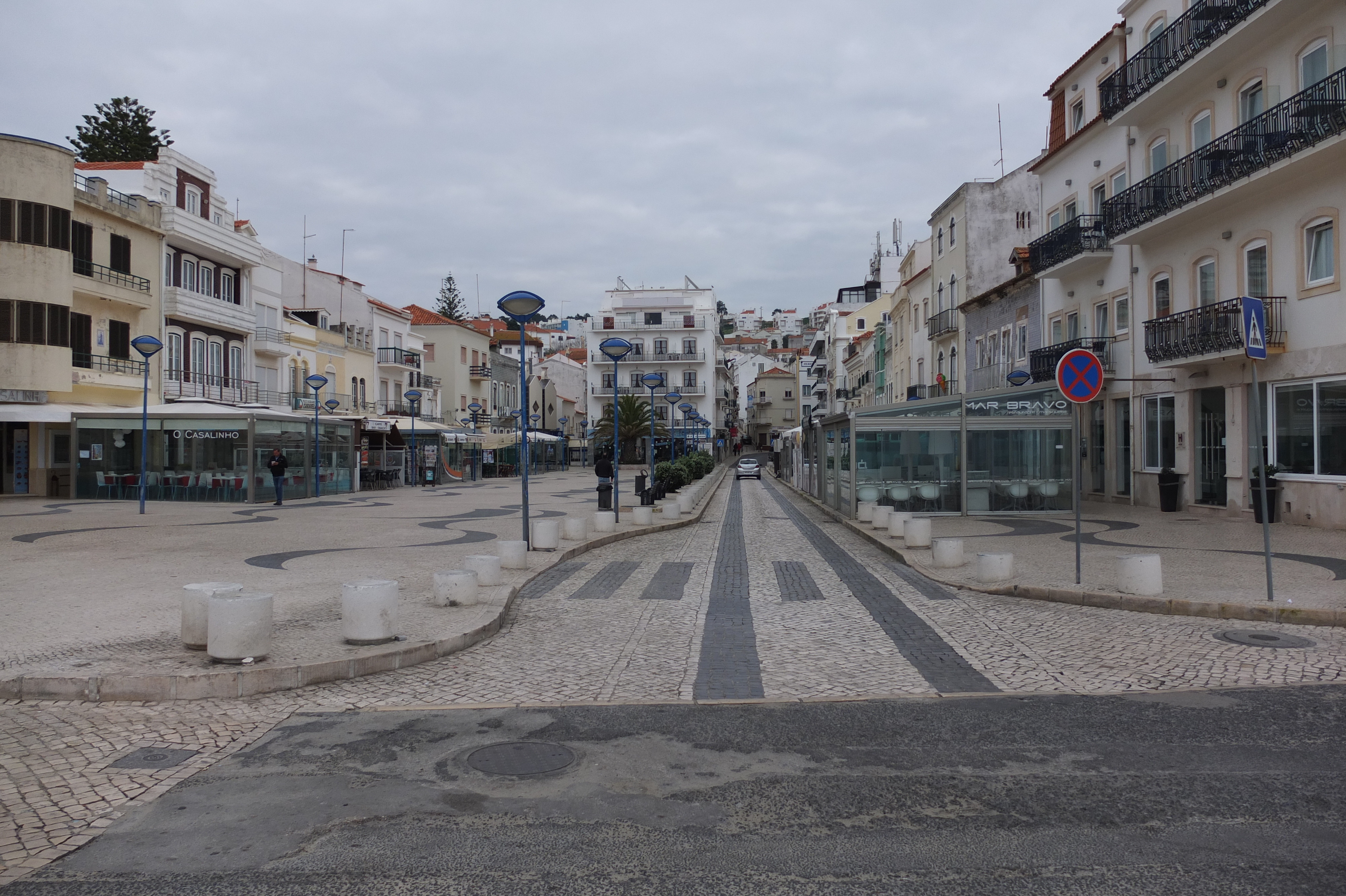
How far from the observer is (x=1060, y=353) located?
27.1 meters

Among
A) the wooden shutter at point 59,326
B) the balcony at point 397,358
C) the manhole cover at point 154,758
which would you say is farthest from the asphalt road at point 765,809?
the balcony at point 397,358

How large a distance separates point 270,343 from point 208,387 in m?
5.08

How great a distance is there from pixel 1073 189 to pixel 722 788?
2839cm

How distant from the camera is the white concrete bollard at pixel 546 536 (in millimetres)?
15188

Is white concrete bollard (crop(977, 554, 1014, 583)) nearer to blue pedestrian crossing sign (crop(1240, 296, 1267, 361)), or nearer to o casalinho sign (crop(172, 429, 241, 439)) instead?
blue pedestrian crossing sign (crop(1240, 296, 1267, 361))

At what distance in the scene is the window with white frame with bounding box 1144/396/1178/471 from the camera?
23750 mm

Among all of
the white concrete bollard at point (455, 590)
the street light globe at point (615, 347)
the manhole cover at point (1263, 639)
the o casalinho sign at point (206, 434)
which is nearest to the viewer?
the manhole cover at point (1263, 639)

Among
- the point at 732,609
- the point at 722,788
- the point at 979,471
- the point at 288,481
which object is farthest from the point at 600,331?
the point at 722,788

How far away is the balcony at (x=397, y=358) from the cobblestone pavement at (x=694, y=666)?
48.9 m

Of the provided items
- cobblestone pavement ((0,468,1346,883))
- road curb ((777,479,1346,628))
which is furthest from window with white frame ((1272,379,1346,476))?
cobblestone pavement ((0,468,1346,883))

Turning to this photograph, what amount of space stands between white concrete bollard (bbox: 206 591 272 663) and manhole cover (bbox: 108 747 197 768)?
1.52 m

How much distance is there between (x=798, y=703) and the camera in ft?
21.7

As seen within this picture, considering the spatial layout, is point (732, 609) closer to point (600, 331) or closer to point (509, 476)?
point (509, 476)

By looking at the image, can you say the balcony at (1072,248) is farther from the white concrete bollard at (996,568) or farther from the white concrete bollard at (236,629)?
the white concrete bollard at (236,629)
